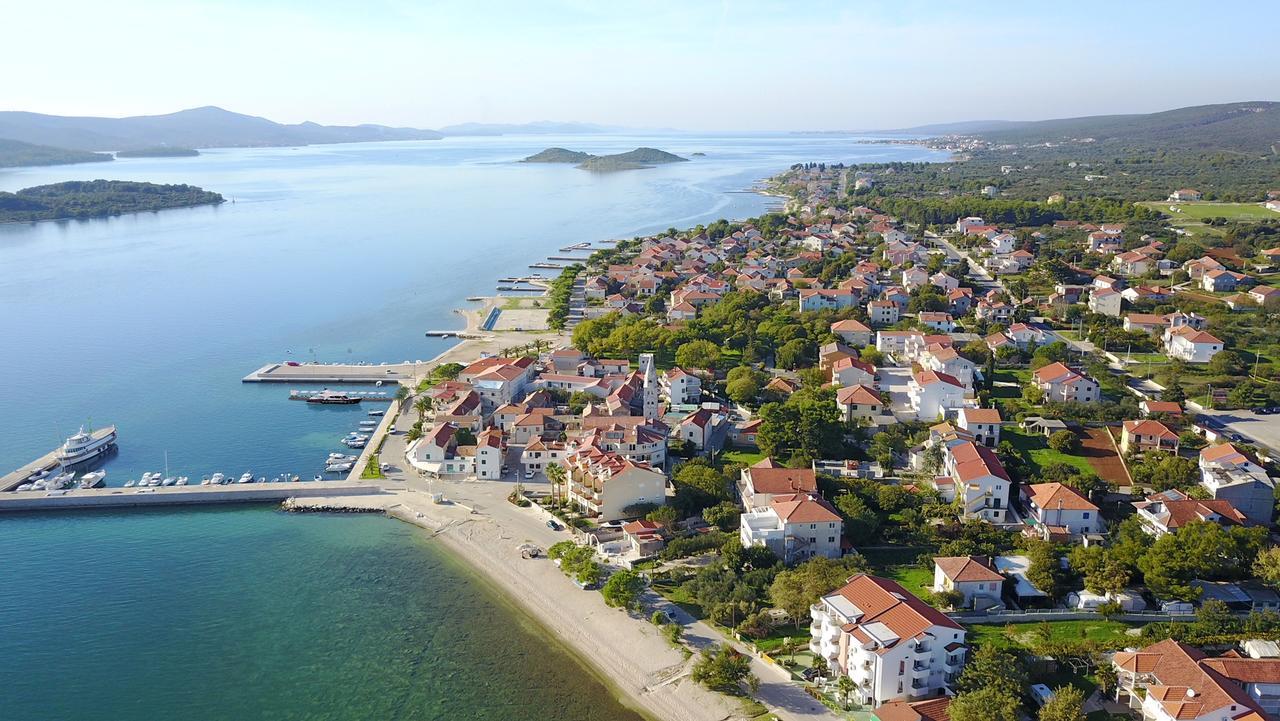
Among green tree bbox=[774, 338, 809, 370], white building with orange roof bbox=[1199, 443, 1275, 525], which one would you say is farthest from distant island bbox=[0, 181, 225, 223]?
white building with orange roof bbox=[1199, 443, 1275, 525]

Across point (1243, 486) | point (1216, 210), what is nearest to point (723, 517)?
point (1243, 486)

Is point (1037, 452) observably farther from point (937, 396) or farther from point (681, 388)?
point (681, 388)

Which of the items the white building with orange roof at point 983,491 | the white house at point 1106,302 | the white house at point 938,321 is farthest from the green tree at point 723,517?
the white house at point 1106,302

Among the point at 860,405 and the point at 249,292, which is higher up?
the point at 860,405

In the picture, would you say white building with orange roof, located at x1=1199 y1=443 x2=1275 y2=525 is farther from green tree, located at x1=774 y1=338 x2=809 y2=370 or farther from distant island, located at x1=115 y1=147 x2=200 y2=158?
distant island, located at x1=115 y1=147 x2=200 y2=158

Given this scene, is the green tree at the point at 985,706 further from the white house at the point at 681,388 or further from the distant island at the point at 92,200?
the distant island at the point at 92,200

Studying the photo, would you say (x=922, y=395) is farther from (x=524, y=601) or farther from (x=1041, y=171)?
(x=1041, y=171)
